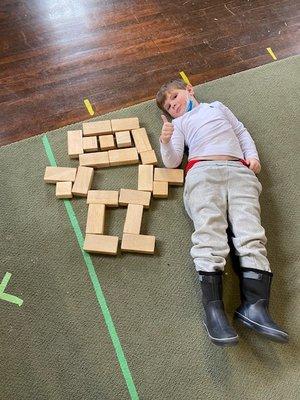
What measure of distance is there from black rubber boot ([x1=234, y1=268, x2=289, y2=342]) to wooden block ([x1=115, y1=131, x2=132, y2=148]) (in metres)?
0.66

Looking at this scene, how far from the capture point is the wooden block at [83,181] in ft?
4.73

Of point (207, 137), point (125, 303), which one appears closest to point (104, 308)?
point (125, 303)

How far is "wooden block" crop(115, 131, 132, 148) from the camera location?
156 centimetres

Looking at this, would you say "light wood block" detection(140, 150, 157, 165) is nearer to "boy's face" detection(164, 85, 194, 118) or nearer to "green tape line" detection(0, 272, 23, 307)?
"boy's face" detection(164, 85, 194, 118)

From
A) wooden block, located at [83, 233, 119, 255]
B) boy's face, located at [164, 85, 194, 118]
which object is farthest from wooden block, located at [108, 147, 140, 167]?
wooden block, located at [83, 233, 119, 255]

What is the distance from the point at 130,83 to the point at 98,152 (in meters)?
0.43

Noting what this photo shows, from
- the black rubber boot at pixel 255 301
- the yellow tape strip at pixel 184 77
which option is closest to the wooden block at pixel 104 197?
the black rubber boot at pixel 255 301

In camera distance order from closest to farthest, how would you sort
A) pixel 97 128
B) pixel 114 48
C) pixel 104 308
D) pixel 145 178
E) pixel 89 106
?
pixel 104 308
pixel 145 178
pixel 97 128
pixel 89 106
pixel 114 48

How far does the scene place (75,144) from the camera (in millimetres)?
1555

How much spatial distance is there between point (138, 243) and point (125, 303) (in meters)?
0.20

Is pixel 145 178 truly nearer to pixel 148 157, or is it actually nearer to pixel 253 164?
pixel 148 157

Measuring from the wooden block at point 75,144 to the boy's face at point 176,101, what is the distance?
0.36 metres

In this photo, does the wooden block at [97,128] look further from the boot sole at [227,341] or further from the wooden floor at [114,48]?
the boot sole at [227,341]

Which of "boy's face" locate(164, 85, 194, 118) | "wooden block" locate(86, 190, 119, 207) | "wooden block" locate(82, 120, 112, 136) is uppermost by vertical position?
"boy's face" locate(164, 85, 194, 118)
